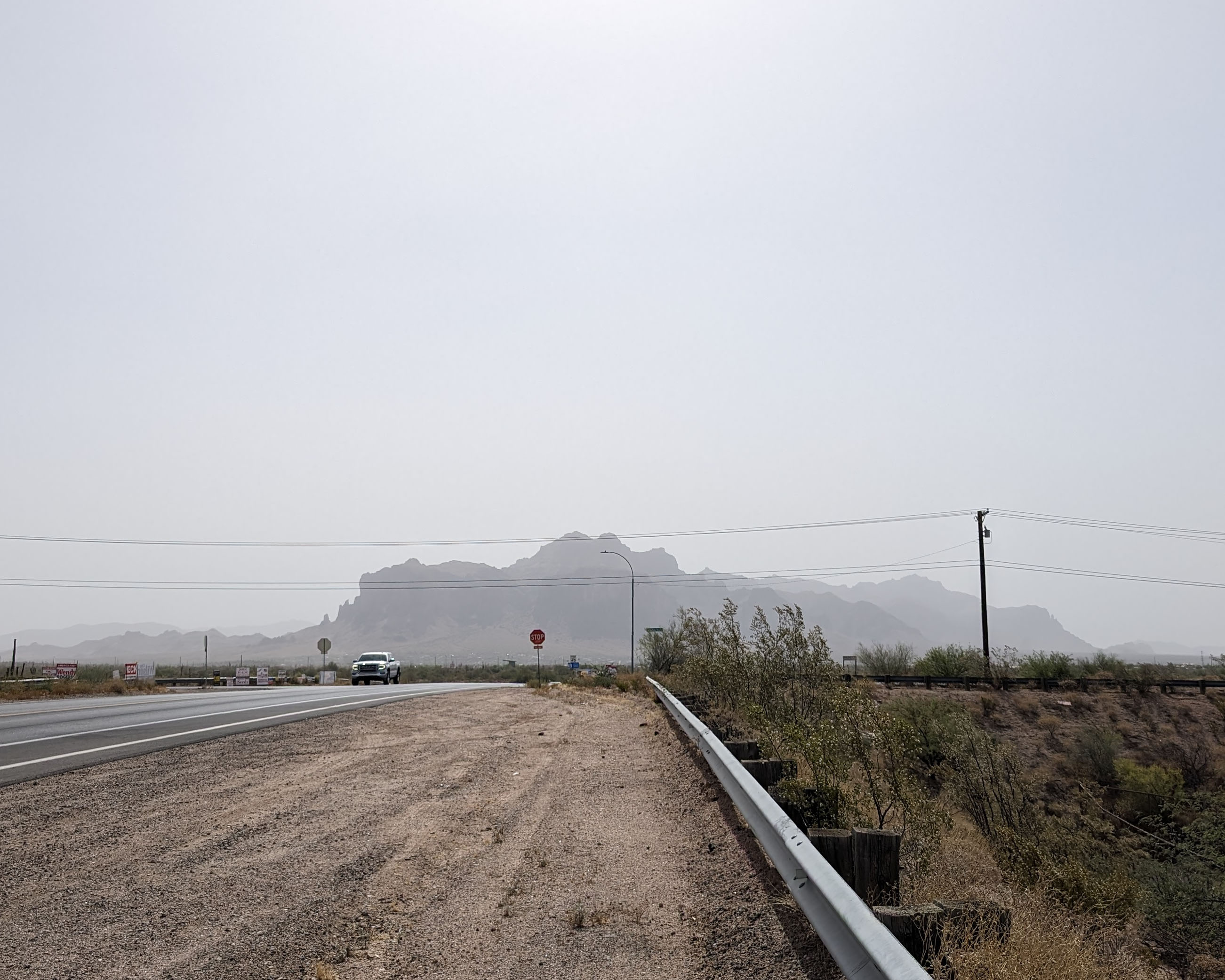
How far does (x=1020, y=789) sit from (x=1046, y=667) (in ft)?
91.2

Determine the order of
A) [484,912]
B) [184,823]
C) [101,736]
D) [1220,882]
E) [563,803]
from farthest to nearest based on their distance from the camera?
[101,736] → [1220,882] → [563,803] → [184,823] → [484,912]

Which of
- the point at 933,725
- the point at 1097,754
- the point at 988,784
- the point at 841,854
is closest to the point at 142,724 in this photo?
the point at 841,854

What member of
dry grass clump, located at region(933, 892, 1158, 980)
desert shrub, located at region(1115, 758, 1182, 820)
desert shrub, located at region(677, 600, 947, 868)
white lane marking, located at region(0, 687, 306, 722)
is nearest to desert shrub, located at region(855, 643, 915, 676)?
desert shrub, located at region(1115, 758, 1182, 820)

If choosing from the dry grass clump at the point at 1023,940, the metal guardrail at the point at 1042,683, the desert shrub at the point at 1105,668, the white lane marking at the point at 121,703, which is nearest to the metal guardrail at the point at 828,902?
the dry grass clump at the point at 1023,940

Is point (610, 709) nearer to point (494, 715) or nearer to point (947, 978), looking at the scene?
point (494, 715)

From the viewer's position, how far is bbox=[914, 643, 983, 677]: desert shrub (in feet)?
137

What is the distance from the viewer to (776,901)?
4.95m

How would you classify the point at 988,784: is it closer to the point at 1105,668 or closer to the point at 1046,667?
the point at 1046,667

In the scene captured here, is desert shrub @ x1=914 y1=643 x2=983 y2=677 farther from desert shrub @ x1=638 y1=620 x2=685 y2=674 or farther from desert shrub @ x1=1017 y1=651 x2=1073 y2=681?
desert shrub @ x1=638 y1=620 x2=685 y2=674

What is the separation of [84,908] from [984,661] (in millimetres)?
41887

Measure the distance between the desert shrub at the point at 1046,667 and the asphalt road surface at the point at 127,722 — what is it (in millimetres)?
28747

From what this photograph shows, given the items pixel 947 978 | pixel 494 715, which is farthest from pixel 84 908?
pixel 494 715

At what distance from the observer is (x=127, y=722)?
53.8ft

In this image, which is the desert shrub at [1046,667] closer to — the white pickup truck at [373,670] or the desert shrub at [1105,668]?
the desert shrub at [1105,668]
